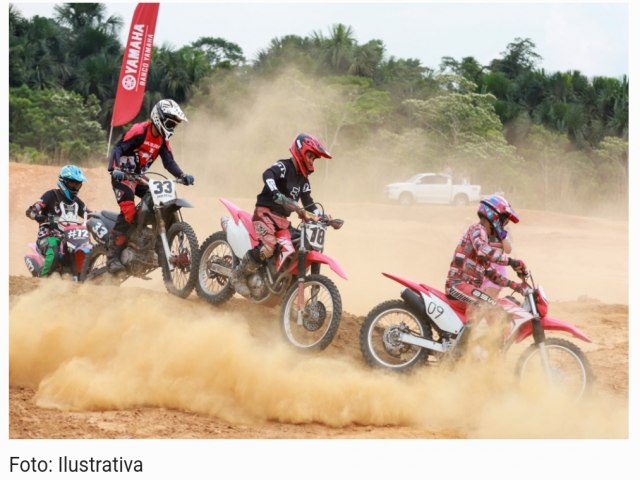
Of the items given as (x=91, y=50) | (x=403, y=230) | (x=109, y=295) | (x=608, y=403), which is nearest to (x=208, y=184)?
(x=403, y=230)

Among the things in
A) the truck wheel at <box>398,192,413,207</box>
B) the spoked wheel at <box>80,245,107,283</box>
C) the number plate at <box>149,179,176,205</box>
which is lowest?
the spoked wheel at <box>80,245,107,283</box>

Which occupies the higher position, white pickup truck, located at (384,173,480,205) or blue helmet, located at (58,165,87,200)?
white pickup truck, located at (384,173,480,205)

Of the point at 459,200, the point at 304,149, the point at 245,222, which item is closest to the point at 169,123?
the point at 245,222

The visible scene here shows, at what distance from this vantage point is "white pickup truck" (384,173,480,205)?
31719 mm

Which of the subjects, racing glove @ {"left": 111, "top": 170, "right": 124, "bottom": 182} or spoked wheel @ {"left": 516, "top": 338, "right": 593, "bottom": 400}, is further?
racing glove @ {"left": 111, "top": 170, "right": 124, "bottom": 182}

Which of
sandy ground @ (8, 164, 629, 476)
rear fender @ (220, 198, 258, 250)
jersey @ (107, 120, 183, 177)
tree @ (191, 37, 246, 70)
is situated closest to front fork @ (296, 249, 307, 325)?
sandy ground @ (8, 164, 629, 476)

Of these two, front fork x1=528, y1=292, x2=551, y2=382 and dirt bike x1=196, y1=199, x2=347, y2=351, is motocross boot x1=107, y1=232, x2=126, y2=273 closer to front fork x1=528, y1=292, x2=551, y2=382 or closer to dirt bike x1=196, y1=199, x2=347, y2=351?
dirt bike x1=196, y1=199, x2=347, y2=351

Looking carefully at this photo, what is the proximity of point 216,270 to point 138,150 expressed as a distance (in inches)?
69.9

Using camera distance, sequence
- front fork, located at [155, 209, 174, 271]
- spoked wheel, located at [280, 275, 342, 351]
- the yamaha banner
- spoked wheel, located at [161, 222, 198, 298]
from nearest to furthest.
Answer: spoked wheel, located at [280, 275, 342, 351]
spoked wheel, located at [161, 222, 198, 298]
front fork, located at [155, 209, 174, 271]
the yamaha banner

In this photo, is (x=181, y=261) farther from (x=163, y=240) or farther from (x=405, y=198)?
(x=405, y=198)

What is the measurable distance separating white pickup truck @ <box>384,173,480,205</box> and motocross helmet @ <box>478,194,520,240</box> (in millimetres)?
22791

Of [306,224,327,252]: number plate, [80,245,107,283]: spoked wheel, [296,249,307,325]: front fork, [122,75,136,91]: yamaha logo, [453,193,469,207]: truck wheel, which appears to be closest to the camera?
[296,249,307,325]: front fork

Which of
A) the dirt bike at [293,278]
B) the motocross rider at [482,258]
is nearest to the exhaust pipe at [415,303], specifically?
the motocross rider at [482,258]

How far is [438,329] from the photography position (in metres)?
8.85
